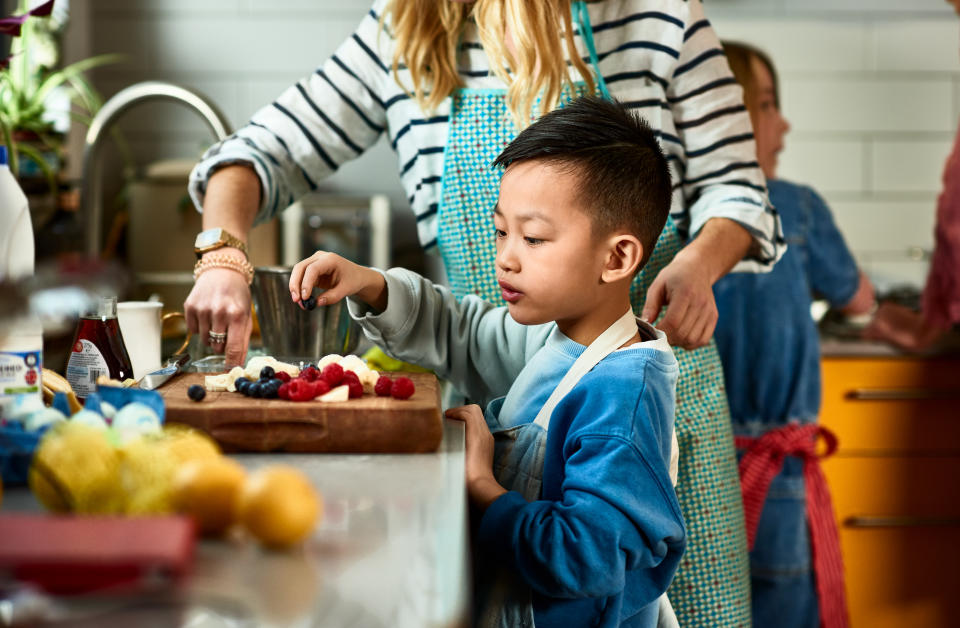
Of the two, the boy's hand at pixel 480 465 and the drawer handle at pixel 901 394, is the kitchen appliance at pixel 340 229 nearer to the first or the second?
the drawer handle at pixel 901 394

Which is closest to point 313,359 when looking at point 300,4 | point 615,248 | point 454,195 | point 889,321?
point 454,195

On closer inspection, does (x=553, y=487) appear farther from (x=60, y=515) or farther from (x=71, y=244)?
(x=71, y=244)

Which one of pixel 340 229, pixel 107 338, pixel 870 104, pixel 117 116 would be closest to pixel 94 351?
pixel 107 338

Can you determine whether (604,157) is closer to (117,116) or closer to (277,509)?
(277,509)

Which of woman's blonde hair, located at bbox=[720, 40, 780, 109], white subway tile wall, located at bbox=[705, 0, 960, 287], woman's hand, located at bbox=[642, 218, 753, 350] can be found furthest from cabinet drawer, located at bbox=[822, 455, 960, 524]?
woman's hand, located at bbox=[642, 218, 753, 350]

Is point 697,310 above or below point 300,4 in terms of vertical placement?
below

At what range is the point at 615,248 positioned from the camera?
920mm

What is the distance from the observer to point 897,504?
2324mm

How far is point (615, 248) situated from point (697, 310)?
0.15m

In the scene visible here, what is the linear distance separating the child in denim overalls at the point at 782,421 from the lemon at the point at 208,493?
150 centimetres

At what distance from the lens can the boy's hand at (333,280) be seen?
0.95 metres

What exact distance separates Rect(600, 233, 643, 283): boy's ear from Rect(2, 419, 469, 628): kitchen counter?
367 mm

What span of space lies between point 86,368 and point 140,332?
0.57 ft

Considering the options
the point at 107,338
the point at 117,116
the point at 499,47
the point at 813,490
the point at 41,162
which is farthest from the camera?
the point at 813,490
